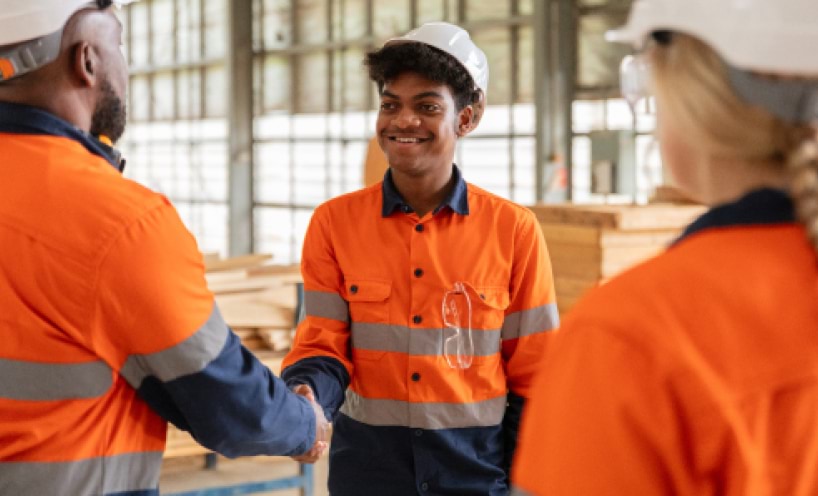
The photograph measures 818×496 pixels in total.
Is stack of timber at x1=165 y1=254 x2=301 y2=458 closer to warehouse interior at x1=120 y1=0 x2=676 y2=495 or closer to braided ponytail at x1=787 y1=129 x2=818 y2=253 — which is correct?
warehouse interior at x1=120 y1=0 x2=676 y2=495

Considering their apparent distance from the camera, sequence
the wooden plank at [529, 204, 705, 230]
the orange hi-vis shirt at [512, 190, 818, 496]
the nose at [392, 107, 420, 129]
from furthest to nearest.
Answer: the wooden plank at [529, 204, 705, 230] → the nose at [392, 107, 420, 129] → the orange hi-vis shirt at [512, 190, 818, 496]

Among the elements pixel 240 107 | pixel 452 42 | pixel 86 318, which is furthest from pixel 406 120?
pixel 240 107

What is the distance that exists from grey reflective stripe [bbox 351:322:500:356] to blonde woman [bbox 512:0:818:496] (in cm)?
158

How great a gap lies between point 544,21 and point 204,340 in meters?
9.79

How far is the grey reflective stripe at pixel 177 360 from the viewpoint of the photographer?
6.11 ft

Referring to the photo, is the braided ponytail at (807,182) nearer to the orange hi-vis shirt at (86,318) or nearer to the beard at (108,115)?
the orange hi-vis shirt at (86,318)

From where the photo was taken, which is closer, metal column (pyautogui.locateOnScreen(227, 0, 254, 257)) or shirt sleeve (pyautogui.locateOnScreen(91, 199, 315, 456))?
shirt sleeve (pyautogui.locateOnScreen(91, 199, 315, 456))

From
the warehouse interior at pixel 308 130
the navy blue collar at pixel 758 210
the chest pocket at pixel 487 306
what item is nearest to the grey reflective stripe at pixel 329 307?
the chest pocket at pixel 487 306

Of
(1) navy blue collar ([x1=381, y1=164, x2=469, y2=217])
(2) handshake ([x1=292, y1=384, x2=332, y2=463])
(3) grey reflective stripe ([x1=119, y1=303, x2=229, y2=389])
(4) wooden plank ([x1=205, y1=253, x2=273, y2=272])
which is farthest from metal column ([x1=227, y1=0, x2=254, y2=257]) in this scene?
(3) grey reflective stripe ([x1=119, y1=303, x2=229, y2=389])

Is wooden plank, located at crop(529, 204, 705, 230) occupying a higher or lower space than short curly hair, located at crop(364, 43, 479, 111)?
lower

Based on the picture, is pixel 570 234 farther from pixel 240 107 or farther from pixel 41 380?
pixel 240 107

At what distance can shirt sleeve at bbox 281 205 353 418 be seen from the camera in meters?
2.66

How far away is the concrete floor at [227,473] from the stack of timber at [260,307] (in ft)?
0.80

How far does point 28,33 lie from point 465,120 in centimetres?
144
